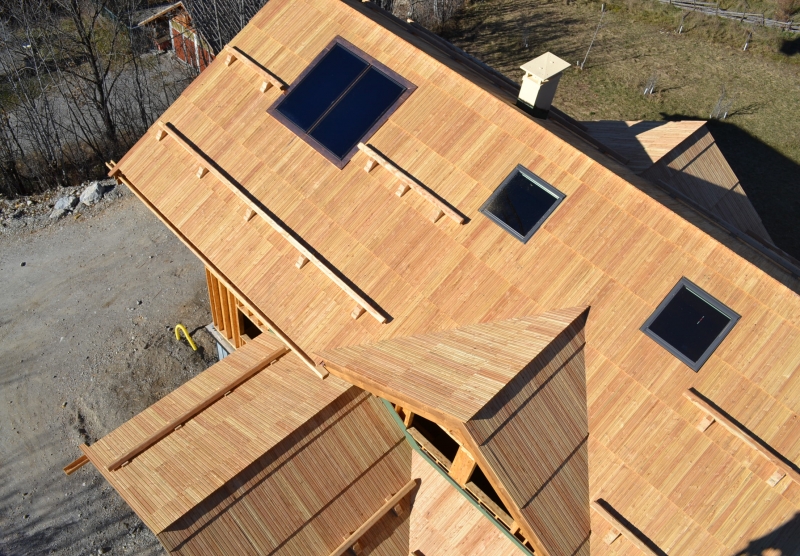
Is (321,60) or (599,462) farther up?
(321,60)

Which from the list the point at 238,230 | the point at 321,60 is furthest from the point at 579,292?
the point at 321,60

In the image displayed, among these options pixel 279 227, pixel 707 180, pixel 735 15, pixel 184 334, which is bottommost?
pixel 184 334

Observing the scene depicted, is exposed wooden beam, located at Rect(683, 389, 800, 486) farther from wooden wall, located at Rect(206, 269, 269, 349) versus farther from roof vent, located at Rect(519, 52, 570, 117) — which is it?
wooden wall, located at Rect(206, 269, 269, 349)

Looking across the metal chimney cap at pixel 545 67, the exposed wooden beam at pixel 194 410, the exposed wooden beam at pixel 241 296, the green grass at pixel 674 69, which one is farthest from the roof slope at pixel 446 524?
the green grass at pixel 674 69

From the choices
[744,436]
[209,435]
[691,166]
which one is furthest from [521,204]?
[209,435]

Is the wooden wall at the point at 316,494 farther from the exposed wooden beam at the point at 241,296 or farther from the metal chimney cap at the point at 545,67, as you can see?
the metal chimney cap at the point at 545,67

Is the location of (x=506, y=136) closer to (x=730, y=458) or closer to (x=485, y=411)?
(x=485, y=411)

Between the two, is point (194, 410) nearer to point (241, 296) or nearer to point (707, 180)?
point (241, 296)
